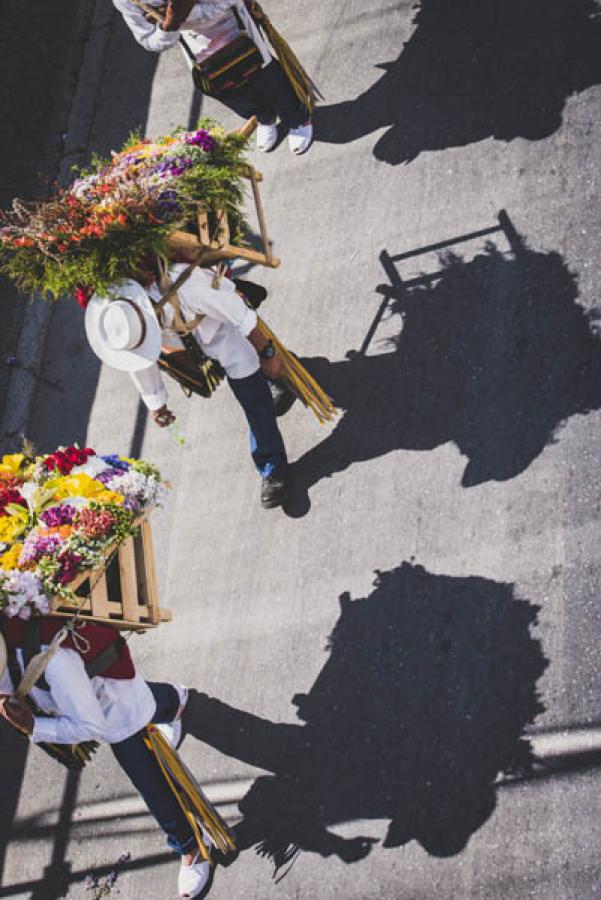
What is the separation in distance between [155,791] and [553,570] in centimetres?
219

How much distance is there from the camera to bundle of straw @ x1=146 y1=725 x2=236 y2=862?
15.7 ft

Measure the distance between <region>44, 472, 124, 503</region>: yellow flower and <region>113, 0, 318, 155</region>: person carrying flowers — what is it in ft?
9.21

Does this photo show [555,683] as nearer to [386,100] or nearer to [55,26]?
[386,100]

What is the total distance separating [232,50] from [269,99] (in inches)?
25.9

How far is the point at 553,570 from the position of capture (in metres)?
4.86

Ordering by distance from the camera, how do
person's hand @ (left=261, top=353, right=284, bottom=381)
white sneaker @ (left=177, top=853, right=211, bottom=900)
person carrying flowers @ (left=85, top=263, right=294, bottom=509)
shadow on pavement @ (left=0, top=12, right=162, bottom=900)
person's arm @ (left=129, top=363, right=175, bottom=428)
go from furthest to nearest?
shadow on pavement @ (left=0, top=12, right=162, bottom=900)
person's hand @ (left=261, top=353, right=284, bottom=381)
person's arm @ (left=129, top=363, right=175, bottom=428)
white sneaker @ (left=177, top=853, right=211, bottom=900)
person carrying flowers @ (left=85, top=263, right=294, bottom=509)

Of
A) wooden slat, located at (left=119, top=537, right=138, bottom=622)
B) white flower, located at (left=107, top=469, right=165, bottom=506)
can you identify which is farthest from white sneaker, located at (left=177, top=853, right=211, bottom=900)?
white flower, located at (left=107, top=469, right=165, bottom=506)

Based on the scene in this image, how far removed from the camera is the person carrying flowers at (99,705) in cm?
422

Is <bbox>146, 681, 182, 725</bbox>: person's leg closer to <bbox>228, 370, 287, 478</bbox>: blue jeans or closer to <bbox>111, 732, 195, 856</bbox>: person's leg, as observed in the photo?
<bbox>111, 732, 195, 856</bbox>: person's leg

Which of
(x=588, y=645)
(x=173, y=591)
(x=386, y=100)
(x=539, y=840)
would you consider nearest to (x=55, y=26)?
(x=386, y=100)

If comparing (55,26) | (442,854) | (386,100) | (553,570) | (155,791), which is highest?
(55,26)

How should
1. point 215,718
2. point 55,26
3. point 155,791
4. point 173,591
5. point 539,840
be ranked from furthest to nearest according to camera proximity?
point 55,26 < point 173,591 < point 215,718 < point 155,791 < point 539,840

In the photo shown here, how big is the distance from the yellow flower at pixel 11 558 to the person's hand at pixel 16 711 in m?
0.54

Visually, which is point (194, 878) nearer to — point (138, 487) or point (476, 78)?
point (138, 487)
